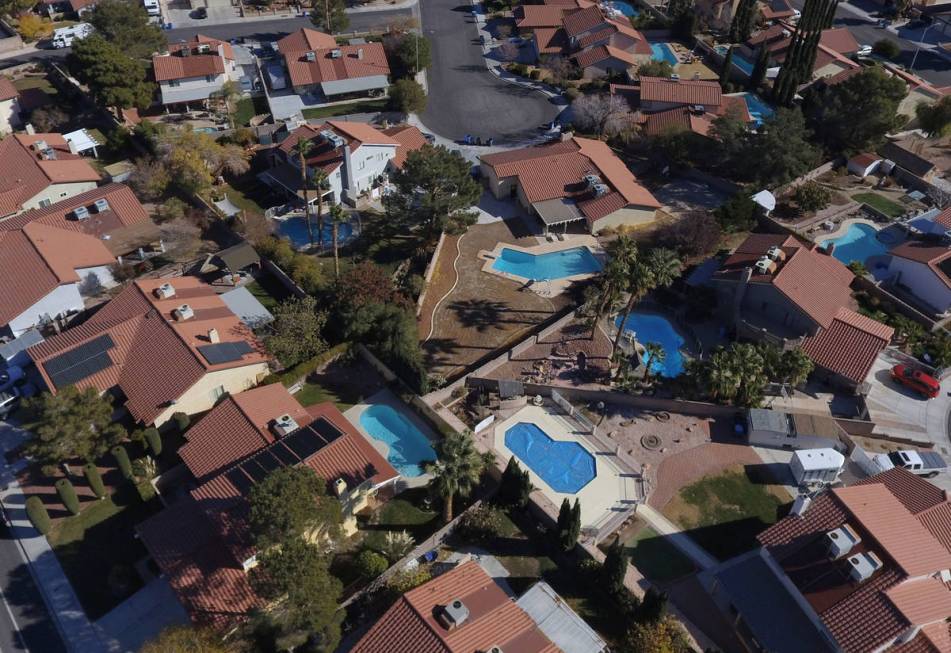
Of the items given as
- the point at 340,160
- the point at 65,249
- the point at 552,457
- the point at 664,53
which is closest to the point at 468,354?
the point at 552,457

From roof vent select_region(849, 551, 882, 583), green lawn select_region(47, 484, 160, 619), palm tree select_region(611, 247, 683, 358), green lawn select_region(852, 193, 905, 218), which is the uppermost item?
palm tree select_region(611, 247, 683, 358)

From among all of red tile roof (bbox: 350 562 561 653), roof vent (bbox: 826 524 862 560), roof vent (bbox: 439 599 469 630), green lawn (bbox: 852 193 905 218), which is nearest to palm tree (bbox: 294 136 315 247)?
red tile roof (bbox: 350 562 561 653)

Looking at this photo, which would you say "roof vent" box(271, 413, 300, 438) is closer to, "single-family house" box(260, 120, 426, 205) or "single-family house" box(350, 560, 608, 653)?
"single-family house" box(350, 560, 608, 653)

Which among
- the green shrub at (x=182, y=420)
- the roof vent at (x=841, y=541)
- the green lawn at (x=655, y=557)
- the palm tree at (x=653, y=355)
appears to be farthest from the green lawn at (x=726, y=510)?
the green shrub at (x=182, y=420)

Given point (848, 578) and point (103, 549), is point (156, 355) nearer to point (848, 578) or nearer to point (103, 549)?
point (103, 549)

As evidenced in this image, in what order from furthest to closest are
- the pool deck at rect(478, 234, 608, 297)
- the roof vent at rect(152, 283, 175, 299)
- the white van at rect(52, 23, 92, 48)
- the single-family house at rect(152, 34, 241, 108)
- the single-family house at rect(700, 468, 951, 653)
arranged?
the white van at rect(52, 23, 92, 48), the single-family house at rect(152, 34, 241, 108), the pool deck at rect(478, 234, 608, 297), the roof vent at rect(152, 283, 175, 299), the single-family house at rect(700, 468, 951, 653)

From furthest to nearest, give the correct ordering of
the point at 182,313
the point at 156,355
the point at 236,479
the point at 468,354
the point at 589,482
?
the point at 468,354 → the point at 182,313 → the point at 156,355 → the point at 589,482 → the point at 236,479

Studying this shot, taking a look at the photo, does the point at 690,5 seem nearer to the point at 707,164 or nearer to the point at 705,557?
the point at 707,164
